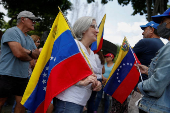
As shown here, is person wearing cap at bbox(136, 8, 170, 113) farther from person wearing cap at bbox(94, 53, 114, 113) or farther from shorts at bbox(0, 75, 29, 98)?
person wearing cap at bbox(94, 53, 114, 113)

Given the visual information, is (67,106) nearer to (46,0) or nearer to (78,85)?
(78,85)

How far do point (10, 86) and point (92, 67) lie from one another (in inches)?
56.6

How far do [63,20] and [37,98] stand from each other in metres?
1.08

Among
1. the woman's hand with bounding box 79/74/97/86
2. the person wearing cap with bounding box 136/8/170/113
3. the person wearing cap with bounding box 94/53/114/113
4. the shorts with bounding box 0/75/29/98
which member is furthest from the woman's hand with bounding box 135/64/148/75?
the person wearing cap with bounding box 94/53/114/113

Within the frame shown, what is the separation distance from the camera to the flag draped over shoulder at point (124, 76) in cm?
307

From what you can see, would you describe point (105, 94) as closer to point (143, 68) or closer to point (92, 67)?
point (143, 68)

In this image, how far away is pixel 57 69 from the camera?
1.80 m

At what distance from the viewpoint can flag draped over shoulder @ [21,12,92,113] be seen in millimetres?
1767

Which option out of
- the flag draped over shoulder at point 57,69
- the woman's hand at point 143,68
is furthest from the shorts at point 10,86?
the woman's hand at point 143,68

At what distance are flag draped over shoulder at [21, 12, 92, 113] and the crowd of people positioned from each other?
0.09 m

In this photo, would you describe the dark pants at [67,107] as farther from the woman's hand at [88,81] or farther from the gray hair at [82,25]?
the gray hair at [82,25]

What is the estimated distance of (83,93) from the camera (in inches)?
71.1

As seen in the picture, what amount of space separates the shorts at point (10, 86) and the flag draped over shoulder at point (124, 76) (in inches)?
67.0

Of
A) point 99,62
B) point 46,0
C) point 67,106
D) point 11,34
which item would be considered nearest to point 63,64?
point 67,106
